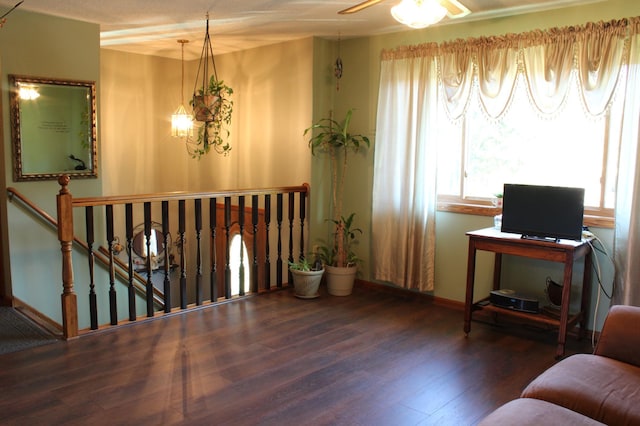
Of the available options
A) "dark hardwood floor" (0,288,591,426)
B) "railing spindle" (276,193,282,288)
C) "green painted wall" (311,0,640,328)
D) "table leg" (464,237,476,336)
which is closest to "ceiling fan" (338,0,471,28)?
"green painted wall" (311,0,640,328)

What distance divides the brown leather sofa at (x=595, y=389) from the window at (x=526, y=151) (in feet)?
4.91

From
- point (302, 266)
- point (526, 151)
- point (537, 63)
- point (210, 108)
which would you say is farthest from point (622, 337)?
point (210, 108)

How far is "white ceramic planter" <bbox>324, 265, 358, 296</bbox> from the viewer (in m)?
4.79

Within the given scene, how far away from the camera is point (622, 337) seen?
2.45m

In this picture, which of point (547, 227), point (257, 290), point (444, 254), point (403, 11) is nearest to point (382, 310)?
point (444, 254)

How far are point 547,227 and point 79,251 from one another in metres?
3.77

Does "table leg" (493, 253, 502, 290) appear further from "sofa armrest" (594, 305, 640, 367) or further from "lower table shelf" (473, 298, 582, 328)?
"sofa armrest" (594, 305, 640, 367)

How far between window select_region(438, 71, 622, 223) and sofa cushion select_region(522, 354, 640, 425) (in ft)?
5.61

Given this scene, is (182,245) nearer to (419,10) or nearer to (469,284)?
(469,284)

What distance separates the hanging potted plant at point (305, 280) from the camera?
463 cm

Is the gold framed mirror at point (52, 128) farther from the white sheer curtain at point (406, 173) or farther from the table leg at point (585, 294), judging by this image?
the table leg at point (585, 294)

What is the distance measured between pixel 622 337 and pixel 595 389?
44cm


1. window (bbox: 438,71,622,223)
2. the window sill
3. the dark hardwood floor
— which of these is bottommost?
the dark hardwood floor

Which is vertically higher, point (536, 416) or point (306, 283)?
point (536, 416)
